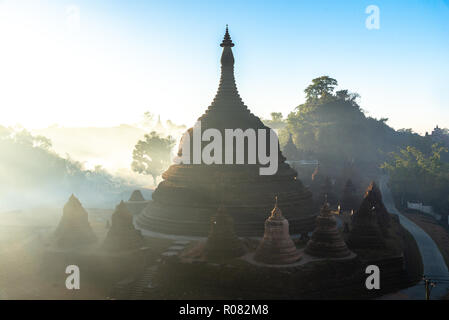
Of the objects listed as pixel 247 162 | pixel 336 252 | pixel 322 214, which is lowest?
pixel 336 252

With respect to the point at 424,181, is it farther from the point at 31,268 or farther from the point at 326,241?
the point at 31,268

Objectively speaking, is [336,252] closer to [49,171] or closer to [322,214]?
[322,214]

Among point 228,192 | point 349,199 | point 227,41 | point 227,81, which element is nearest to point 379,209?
point 349,199

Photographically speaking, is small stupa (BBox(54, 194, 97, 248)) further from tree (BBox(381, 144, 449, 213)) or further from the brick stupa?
tree (BBox(381, 144, 449, 213))

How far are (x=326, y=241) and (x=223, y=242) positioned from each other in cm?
489

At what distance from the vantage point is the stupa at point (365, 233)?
23.8 m

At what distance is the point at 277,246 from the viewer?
1977 cm

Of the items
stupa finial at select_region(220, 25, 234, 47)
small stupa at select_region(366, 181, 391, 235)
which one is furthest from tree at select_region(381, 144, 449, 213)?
stupa finial at select_region(220, 25, 234, 47)

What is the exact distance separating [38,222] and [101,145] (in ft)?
488

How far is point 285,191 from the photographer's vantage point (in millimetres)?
29281

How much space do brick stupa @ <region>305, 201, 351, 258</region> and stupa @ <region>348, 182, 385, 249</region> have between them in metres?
3.14

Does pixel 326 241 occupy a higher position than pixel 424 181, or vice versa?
pixel 424 181
